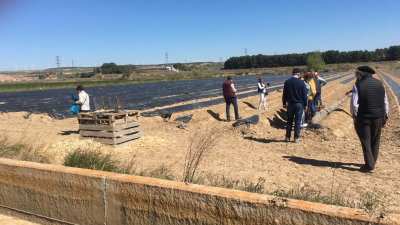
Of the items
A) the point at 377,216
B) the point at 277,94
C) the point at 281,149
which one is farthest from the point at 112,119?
the point at 277,94

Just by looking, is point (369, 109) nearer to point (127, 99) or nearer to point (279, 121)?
point (279, 121)

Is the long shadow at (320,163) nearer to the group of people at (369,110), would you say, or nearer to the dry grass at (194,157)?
the group of people at (369,110)

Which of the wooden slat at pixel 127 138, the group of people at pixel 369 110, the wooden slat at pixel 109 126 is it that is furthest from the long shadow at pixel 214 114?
the group of people at pixel 369 110

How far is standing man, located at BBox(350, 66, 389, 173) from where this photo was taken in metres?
5.64

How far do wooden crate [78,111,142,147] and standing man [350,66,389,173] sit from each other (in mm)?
5607

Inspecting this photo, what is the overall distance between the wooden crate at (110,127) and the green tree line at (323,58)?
102052mm

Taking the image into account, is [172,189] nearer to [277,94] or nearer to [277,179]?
[277,179]

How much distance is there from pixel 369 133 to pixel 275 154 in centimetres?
227

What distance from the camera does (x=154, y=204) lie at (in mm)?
3271

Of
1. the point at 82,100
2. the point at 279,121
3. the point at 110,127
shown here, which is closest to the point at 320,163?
the point at 110,127

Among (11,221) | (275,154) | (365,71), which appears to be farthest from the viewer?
(275,154)

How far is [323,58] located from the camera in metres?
107

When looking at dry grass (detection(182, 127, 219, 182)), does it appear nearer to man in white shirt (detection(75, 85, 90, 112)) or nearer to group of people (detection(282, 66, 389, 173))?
group of people (detection(282, 66, 389, 173))

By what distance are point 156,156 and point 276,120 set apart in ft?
22.1
